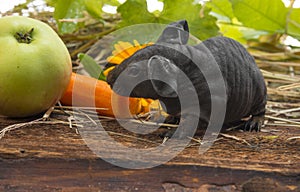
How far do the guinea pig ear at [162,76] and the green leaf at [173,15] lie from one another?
614mm

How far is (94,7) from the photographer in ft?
6.03

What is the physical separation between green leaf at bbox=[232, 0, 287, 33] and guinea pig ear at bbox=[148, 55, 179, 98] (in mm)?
842

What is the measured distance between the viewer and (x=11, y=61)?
1.18 metres

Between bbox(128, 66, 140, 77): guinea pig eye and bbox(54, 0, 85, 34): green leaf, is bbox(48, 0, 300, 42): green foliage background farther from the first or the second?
bbox(128, 66, 140, 77): guinea pig eye

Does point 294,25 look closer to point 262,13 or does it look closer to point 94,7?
point 262,13

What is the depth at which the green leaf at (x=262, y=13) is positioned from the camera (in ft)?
5.95

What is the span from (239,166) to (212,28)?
92cm

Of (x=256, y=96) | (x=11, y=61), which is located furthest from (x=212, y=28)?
(x=11, y=61)

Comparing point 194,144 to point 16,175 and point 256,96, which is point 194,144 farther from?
point 16,175

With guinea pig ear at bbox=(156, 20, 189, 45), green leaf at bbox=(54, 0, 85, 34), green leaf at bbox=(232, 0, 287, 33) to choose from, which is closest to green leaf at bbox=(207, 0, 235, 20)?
green leaf at bbox=(232, 0, 287, 33)

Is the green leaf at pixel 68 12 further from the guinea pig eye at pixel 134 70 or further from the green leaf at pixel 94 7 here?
the guinea pig eye at pixel 134 70

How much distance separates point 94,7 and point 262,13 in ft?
2.16

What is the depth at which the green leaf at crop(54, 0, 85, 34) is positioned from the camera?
1.68 m

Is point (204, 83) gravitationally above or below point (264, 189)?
above
